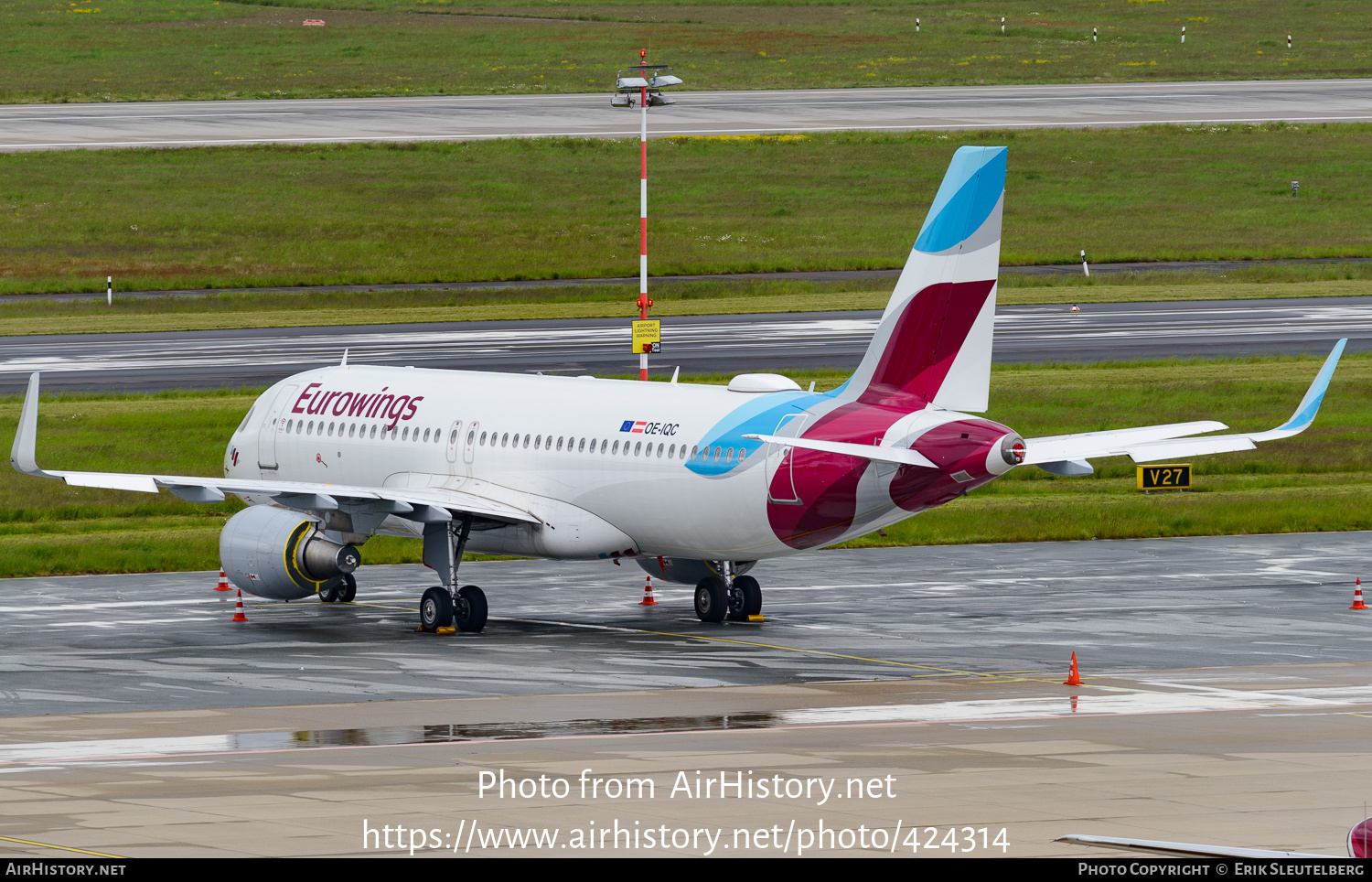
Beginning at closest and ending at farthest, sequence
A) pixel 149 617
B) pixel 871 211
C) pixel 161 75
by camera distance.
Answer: pixel 149 617
pixel 871 211
pixel 161 75

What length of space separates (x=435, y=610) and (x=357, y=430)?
5.62m

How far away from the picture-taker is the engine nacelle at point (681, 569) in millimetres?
36156

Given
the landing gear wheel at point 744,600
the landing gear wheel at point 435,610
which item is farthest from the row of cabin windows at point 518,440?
the landing gear wheel at point 435,610

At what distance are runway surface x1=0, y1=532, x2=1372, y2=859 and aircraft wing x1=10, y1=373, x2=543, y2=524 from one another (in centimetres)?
214

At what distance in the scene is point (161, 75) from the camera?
135125mm

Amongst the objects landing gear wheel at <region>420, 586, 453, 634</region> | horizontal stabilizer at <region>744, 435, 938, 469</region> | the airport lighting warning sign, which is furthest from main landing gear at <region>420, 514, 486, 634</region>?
the airport lighting warning sign

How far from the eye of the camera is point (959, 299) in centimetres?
3189

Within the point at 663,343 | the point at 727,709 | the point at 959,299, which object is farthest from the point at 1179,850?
the point at 663,343

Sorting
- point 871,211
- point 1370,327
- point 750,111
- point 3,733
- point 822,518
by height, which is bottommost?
point 3,733

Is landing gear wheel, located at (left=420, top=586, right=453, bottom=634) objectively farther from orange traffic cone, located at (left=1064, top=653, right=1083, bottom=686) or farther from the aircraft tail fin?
orange traffic cone, located at (left=1064, top=653, right=1083, bottom=686)

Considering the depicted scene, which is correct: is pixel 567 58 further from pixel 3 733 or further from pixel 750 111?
pixel 3 733

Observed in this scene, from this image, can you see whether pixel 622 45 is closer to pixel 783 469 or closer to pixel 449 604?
pixel 449 604
